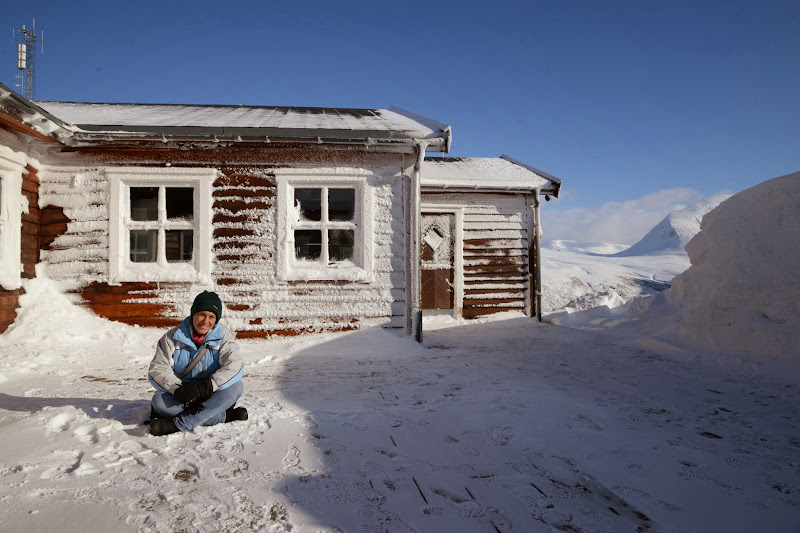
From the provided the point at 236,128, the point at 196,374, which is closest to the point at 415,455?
the point at 196,374

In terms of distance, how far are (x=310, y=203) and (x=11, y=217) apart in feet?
12.7

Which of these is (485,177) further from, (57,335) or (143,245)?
(57,335)

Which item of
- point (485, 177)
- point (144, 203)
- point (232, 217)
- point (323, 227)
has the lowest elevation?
point (323, 227)

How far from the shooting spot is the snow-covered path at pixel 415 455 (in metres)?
2.01

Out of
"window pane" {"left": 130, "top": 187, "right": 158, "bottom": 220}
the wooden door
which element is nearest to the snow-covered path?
"window pane" {"left": 130, "top": 187, "right": 158, "bottom": 220}

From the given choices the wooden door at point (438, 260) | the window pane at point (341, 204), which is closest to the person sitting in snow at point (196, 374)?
the window pane at point (341, 204)

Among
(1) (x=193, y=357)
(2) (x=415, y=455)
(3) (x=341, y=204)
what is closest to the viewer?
(2) (x=415, y=455)

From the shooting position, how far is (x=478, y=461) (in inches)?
103

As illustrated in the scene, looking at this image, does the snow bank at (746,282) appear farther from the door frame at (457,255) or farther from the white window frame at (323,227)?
the white window frame at (323,227)

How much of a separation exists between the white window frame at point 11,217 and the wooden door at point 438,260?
7.29m

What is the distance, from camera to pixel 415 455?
267 centimetres

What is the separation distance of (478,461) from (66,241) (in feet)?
21.8

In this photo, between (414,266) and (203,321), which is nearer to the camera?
(203,321)

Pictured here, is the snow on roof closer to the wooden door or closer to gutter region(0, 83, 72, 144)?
gutter region(0, 83, 72, 144)
